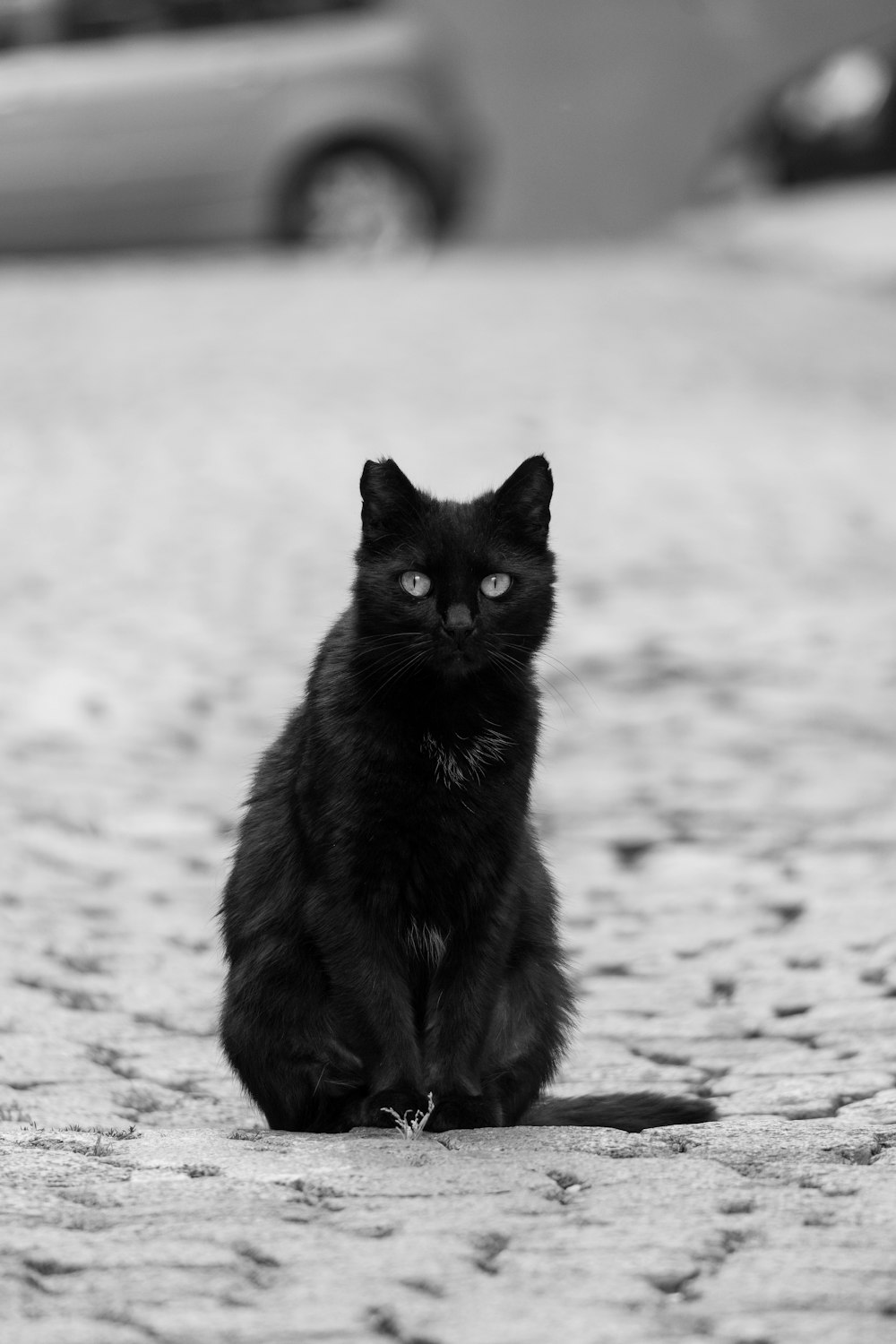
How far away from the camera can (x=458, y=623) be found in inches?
144

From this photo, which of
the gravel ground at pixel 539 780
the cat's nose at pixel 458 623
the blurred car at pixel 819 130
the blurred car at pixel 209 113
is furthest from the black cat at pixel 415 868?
the blurred car at pixel 819 130

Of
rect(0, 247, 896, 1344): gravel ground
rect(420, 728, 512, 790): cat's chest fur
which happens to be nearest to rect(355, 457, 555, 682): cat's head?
rect(420, 728, 512, 790): cat's chest fur

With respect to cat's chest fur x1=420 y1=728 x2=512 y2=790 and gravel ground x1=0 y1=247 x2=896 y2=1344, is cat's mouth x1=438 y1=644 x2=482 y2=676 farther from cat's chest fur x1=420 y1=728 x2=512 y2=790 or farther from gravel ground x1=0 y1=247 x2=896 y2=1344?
gravel ground x1=0 y1=247 x2=896 y2=1344

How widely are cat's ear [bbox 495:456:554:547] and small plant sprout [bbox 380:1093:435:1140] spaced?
109cm

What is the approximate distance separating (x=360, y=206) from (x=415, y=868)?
13.8 metres

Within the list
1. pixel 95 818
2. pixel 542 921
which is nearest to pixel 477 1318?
pixel 542 921

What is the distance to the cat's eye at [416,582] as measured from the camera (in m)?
3.72

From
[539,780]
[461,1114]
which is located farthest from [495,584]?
[539,780]

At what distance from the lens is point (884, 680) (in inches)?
316

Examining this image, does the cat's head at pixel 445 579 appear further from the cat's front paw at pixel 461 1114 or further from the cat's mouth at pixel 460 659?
the cat's front paw at pixel 461 1114

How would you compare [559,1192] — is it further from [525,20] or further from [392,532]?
[525,20]

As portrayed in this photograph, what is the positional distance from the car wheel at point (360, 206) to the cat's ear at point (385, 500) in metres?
13.1

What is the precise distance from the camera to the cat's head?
3.70 meters

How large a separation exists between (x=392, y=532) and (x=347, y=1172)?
1195mm
